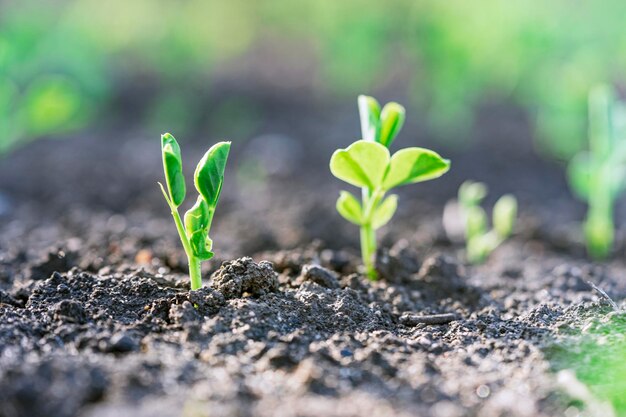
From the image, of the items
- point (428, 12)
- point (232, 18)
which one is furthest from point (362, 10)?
point (232, 18)

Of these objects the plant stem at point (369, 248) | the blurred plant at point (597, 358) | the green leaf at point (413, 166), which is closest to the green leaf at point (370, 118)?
the green leaf at point (413, 166)

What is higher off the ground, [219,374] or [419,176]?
[419,176]

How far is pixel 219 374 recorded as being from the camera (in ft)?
4.79

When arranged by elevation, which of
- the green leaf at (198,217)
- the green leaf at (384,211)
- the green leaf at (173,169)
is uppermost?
the green leaf at (173,169)

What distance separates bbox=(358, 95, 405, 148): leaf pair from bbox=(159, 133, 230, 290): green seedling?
0.45 metres

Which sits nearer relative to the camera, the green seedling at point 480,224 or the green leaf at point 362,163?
the green leaf at point 362,163

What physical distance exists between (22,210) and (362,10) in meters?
4.12

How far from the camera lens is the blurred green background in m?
4.45

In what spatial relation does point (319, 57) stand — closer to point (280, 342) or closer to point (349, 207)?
point (349, 207)

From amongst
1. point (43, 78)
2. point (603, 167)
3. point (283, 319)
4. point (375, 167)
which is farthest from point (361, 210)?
point (43, 78)

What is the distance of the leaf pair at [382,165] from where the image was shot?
6.15 ft

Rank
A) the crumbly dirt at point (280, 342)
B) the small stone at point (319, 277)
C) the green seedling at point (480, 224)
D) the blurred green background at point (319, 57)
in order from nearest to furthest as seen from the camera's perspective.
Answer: the crumbly dirt at point (280, 342) < the small stone at point (319, 277) < the green seedling at point (480, 224) < the blurred green background at point (319, 57)

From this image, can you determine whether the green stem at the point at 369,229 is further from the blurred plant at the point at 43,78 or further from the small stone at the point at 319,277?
the blurred plant at the point at 43,78

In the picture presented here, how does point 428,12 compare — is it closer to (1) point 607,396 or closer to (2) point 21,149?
(2) point 21,149
